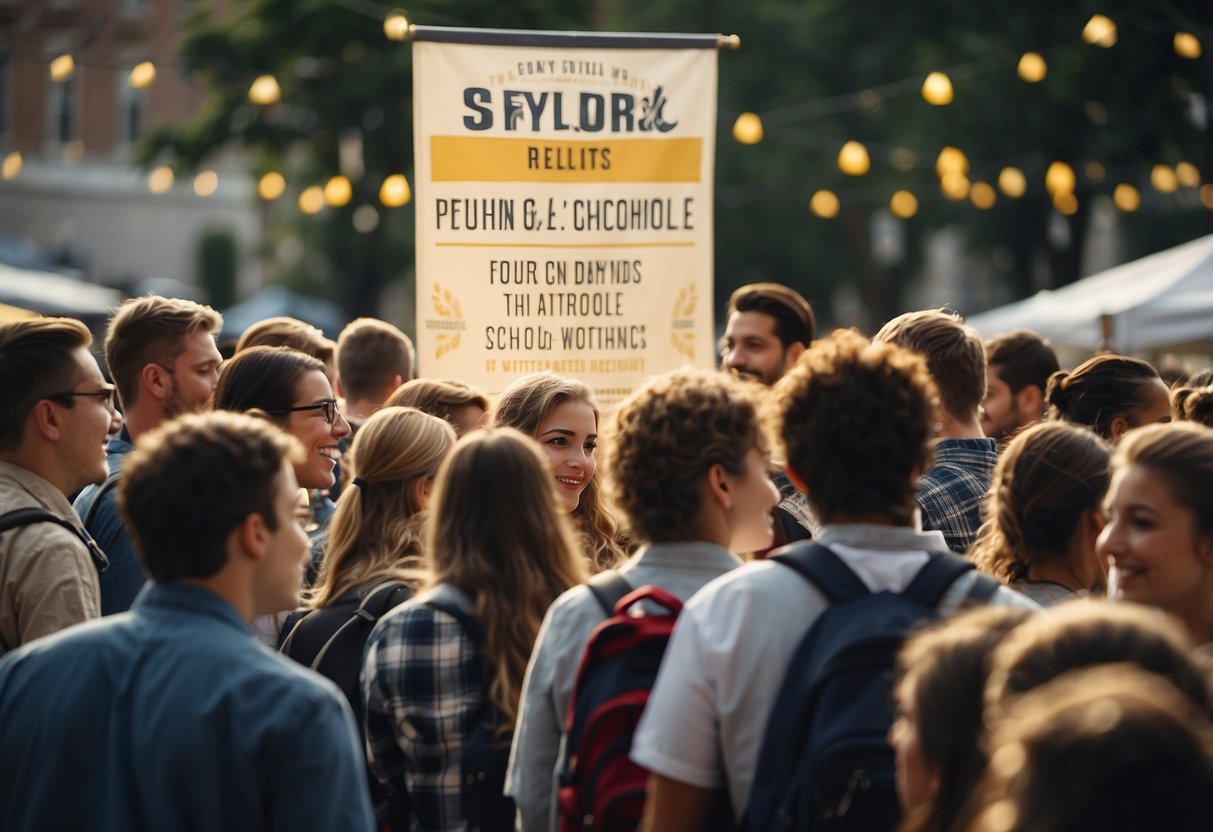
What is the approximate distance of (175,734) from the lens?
2.58 metres

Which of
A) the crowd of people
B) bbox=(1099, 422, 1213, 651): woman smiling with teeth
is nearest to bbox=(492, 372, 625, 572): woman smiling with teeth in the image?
the crowd of people

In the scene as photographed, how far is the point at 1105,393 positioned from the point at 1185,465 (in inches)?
87.5

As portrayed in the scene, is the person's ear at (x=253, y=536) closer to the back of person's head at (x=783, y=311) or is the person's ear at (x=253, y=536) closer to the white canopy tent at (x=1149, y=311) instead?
the back of person's head at (x=783, y=311)

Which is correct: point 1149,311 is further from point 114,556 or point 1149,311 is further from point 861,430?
point 861,430

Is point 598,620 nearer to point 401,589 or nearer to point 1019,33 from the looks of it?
point 401,589

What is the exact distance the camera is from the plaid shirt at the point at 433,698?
136 inches

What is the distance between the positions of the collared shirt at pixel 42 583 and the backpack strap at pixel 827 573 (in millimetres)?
1714

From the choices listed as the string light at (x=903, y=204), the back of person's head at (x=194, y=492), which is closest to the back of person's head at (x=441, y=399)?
the back of person's head at (x=194, y=492)

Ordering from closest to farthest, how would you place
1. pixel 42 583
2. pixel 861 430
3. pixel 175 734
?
1. pixel 175 734
2. pixel 861 430
3. pixel 42 583

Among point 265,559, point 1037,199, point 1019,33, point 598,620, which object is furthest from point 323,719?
point 1037,199

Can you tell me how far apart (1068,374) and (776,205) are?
25.2 metres

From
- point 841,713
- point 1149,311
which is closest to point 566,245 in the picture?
point 841,713

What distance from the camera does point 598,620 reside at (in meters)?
3.18

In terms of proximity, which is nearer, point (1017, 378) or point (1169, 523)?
point (1169, 523)
